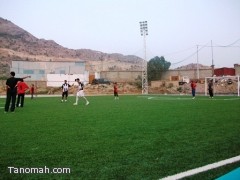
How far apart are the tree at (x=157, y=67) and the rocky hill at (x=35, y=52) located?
33.8m

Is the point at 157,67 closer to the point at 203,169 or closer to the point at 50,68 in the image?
the point at 50,68

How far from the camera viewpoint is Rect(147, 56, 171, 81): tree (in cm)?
7544

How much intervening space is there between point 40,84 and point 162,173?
5904cm

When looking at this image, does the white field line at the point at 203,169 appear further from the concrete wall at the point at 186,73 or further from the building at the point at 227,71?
the concrete wall at the point at 186,73

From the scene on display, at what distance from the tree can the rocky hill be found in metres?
33.8

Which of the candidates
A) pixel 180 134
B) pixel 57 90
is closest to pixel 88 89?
pixel 57 90

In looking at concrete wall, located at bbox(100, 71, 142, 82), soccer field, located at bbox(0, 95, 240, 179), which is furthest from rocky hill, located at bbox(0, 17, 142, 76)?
soccer field, located at bbox(0, 95, 240, 179)

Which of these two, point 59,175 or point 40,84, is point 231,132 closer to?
point 59,175

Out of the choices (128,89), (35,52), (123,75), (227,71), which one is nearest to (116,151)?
(128,89)

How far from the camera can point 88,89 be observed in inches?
2210

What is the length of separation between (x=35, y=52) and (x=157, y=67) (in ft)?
210

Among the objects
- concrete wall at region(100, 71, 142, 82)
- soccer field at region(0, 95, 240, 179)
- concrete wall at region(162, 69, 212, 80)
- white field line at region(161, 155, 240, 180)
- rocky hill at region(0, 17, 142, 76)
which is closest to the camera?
white field line at region(161, 155, 240, 180)

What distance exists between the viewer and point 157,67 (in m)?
78.0

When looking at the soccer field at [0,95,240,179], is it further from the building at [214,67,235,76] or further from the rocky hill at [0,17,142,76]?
the rocky hill at [0,17,142,76]
